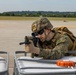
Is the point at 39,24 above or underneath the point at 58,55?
above

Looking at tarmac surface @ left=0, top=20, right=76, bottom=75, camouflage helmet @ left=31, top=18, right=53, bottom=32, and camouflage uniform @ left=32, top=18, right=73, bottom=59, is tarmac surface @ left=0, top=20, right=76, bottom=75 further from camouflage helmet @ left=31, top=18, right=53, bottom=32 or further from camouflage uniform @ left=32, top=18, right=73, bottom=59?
camouflage helmet @ left=31, top=18, right=53, bottom=32

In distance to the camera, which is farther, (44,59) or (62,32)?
(62,32)

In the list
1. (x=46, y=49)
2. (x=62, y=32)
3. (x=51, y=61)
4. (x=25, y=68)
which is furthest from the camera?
(x=62, y=32)

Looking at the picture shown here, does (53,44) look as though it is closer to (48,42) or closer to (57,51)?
(48,42)

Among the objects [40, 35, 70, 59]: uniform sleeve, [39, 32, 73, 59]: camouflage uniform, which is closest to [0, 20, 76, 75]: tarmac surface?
[39, 32, 73, 59]: camouflage uniform

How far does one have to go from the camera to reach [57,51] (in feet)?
17.0

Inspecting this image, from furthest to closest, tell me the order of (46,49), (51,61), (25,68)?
(46,49) < (51,61) < (25,68)

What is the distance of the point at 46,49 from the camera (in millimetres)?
5230

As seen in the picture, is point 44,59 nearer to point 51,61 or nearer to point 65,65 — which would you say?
point 51,61

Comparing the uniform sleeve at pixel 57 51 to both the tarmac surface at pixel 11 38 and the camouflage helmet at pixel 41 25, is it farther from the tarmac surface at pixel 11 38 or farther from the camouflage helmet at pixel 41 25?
the tarmac surface at pixel 11 38

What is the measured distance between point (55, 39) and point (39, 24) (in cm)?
36

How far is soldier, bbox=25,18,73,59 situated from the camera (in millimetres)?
5152

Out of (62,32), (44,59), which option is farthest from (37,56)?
(62,32)

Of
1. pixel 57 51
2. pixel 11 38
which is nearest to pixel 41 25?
pixel 57 51
